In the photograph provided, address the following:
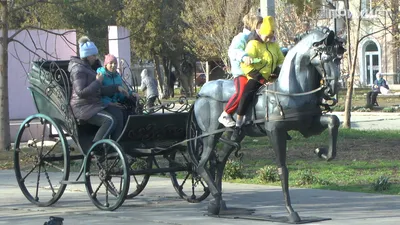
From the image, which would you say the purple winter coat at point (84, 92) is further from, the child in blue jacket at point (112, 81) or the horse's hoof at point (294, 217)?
the horse's hoof at point (294, 217)

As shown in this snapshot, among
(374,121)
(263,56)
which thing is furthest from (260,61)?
(374,121)

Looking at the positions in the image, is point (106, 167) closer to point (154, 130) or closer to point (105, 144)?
point (105, 144)

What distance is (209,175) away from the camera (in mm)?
10195

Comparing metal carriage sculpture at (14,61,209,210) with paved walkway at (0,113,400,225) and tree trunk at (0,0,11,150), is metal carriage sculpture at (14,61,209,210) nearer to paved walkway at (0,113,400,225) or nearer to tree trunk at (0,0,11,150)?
paved walkway at (0,113,400,225)

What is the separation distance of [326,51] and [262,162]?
22.5 feet

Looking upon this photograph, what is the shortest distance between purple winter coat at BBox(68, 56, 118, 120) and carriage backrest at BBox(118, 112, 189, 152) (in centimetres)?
52

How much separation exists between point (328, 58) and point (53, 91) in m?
4.10

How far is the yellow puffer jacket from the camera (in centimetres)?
949

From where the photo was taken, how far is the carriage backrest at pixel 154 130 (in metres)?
10.6

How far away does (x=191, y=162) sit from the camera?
1086cm

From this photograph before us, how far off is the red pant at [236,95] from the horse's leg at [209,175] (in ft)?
1.91

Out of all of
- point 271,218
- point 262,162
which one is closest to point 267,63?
point 271,218

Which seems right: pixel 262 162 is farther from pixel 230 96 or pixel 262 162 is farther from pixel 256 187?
pixel 230 96

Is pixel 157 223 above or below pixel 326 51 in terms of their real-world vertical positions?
below
